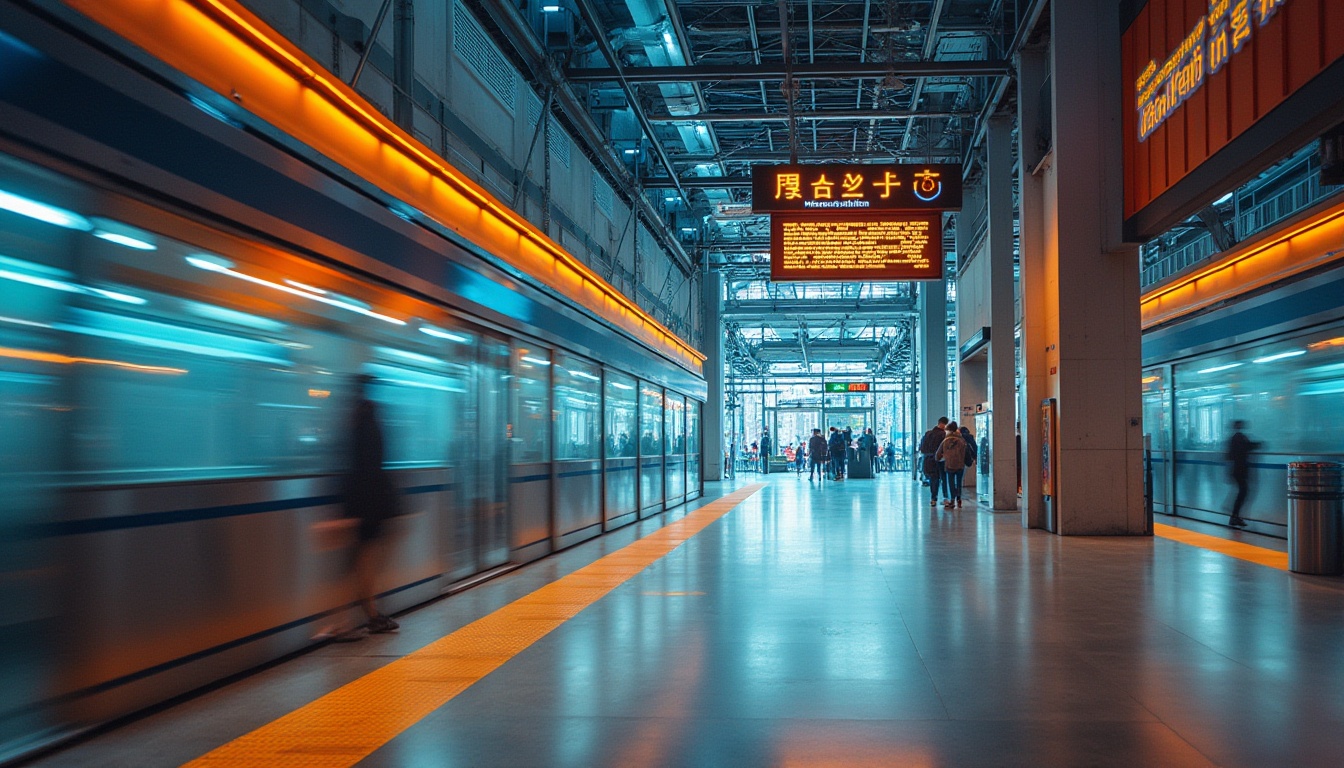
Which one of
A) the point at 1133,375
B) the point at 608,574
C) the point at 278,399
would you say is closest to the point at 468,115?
the point at 608,574

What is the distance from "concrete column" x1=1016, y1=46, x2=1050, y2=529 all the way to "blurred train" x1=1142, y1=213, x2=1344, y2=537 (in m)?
2.61

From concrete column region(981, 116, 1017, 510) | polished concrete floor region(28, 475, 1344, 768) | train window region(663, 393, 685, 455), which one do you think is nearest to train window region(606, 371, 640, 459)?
train window region(663, 393, 685, 455)

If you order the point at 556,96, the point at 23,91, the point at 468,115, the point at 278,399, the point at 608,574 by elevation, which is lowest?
the point at 608,574

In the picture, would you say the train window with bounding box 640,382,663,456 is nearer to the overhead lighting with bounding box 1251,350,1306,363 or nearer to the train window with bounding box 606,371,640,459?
the train window with bounding box 606,371,640,459

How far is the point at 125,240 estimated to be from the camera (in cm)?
457

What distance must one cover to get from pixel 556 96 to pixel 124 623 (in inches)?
437

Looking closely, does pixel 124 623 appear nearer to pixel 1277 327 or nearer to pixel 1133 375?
pixel 1133 375

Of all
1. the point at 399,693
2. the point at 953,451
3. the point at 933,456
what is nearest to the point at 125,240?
the point at 399,693

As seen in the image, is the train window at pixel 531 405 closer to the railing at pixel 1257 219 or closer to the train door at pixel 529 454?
the train door at pixel 529 454

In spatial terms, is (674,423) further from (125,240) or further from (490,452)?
(125,240)

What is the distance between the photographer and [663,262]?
1030 inches

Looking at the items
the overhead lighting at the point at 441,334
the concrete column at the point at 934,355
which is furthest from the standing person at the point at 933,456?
the overhead lighting at the point at 441,334

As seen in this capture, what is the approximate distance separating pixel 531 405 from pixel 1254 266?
1020 cm

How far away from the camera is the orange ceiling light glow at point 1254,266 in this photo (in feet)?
39.0
